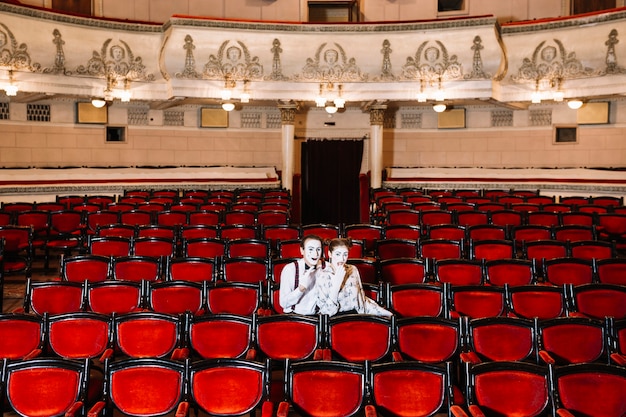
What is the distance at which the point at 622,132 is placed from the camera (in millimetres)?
13758

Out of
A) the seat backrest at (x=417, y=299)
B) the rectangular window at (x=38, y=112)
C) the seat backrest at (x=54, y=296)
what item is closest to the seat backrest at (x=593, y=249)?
the seat backrest at (x=417, y=299)

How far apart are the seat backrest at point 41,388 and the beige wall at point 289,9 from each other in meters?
13.6

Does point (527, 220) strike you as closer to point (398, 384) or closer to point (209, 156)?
point (398, 384)

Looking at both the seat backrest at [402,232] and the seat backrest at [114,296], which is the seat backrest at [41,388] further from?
the seat backrest at [402,232]

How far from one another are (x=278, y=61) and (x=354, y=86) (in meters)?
1.80

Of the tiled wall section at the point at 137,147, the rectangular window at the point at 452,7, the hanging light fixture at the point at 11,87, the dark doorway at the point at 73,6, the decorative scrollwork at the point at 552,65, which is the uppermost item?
the rectangular window at the point at 452,7

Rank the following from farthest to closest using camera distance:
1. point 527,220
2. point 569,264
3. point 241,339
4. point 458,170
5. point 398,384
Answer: point 458,170 → point 527,220 → point 569,264 → point 241,339 → point 398,384

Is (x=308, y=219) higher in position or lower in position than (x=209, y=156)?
lower

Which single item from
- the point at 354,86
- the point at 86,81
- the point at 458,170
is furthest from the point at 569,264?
the point at 86,81

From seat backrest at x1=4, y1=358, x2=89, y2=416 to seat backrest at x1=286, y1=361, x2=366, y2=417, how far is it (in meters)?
1.20

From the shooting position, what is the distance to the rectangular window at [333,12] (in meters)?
15.5

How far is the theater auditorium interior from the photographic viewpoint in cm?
331

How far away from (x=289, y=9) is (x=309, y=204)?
5379 millimetres

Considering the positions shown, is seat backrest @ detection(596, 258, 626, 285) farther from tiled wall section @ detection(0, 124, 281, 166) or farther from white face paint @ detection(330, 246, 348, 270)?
tiled wall section @ detection(0, 124, 281, 166)
